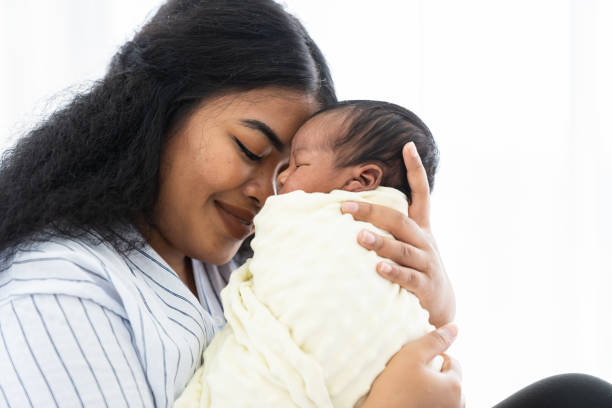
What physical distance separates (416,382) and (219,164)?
1.85 ft

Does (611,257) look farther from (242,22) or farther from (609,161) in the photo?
(242,22)

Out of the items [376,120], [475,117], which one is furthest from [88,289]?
[475,117]

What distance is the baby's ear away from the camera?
110cm

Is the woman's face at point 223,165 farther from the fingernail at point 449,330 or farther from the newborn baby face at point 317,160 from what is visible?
the fingernail at point 449,330

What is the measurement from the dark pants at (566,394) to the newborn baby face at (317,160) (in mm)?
525

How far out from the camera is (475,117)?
2.29m

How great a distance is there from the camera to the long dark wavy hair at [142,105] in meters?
1.10

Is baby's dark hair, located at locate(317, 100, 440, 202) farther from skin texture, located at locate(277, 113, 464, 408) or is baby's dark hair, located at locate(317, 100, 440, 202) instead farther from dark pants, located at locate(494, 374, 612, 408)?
dark pants, located at locate(494, 374, 612, 408)

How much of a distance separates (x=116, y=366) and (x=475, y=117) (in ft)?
5.90

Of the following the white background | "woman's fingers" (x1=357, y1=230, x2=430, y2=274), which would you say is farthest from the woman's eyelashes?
the white background

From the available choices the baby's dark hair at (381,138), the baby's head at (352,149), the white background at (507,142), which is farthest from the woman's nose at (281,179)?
the white background at (507,142)

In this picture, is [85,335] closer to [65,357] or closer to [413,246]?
[65,357]

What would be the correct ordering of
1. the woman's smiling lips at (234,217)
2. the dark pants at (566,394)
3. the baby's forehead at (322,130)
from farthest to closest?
the woman's smiling lips at (234,217) < the baby's forehead at (322,130) < the dark pants at (566,394)

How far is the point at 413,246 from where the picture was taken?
1.06m
